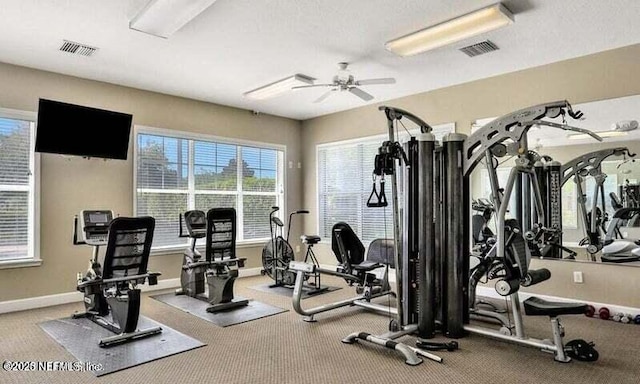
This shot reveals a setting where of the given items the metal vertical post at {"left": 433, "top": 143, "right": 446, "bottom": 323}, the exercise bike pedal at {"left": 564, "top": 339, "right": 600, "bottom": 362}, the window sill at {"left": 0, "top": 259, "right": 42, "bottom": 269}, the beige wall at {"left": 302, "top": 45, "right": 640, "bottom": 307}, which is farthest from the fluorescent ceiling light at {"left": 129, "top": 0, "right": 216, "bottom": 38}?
the exercise bike pedal at {"left": 564, "top": 339, "right": 600, "bottom": 362}

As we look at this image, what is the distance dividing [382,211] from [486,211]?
210 centimetres

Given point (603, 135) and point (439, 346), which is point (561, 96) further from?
point (439, 346)

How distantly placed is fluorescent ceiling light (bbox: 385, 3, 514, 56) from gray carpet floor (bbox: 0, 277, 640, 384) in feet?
9.14

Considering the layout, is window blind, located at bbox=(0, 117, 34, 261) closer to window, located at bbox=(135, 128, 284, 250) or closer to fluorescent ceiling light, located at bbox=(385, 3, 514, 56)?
window, located at bbox=(135, 128, 284, 250)

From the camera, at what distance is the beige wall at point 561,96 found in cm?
450

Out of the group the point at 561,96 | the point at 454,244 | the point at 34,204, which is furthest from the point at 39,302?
the point at 561,96

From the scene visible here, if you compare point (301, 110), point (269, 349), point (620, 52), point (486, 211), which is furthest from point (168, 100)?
point (620, 52)

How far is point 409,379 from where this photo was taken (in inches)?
116

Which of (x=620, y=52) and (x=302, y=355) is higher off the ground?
(x=620, y=52)

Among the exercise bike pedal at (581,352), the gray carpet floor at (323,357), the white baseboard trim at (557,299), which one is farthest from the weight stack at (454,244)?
the white baseboard trim at (557,299)

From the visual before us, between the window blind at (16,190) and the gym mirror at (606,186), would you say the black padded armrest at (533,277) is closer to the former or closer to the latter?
the gym mirror at (606,186)

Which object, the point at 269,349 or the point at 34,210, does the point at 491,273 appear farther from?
the point at 34,210

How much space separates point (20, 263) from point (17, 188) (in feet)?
2.91

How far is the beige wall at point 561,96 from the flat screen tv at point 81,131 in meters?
4.04
